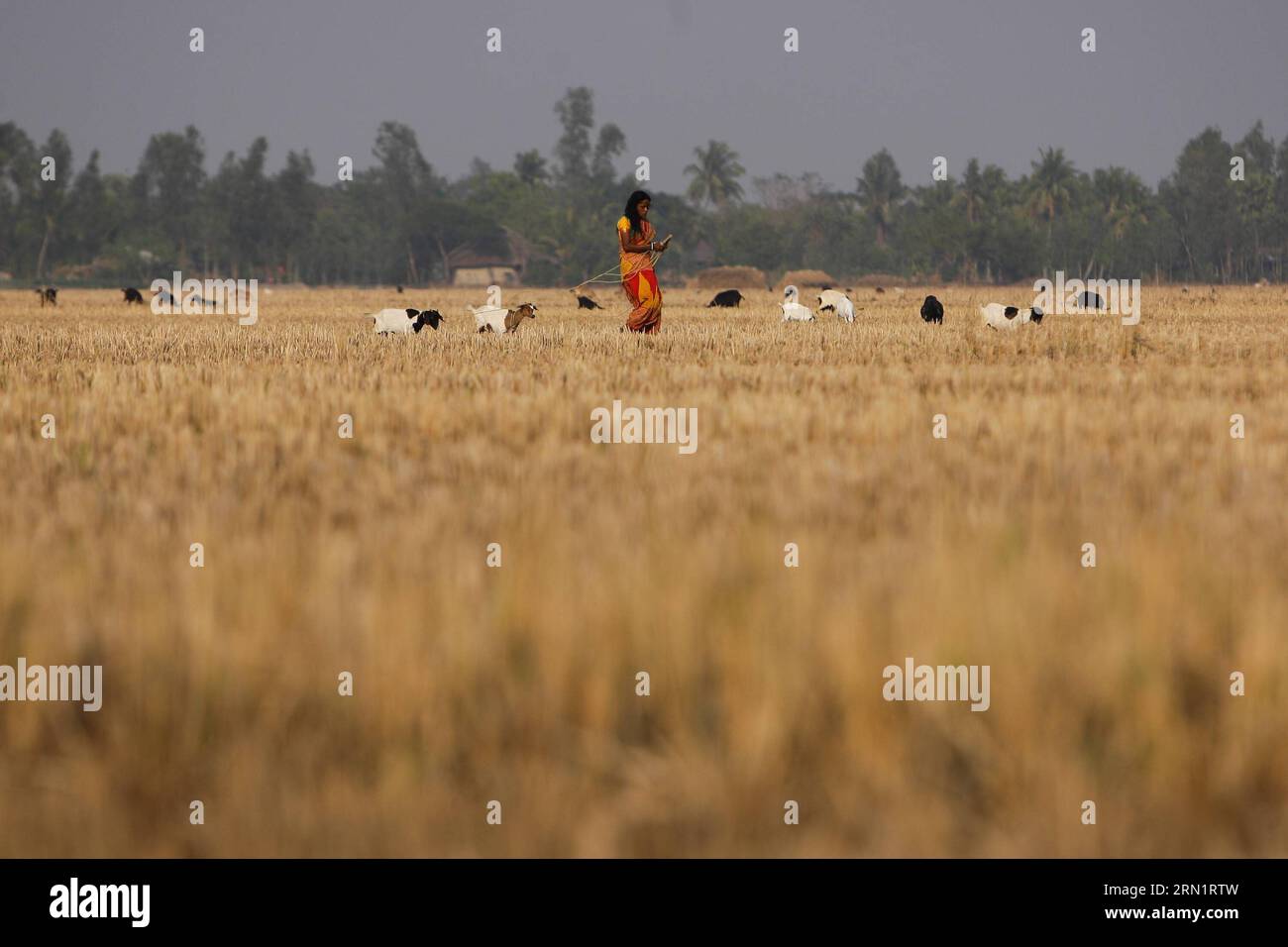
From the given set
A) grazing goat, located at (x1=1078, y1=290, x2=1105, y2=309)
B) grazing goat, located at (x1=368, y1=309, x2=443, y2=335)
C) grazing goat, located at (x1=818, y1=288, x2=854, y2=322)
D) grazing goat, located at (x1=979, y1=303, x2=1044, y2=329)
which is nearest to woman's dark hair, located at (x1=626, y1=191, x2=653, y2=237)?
grazing goat, located at (x1=368, y1=309, x2=443, y2=335)

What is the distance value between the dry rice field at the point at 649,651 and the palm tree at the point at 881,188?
15290cm

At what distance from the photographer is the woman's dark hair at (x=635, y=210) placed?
15977mm

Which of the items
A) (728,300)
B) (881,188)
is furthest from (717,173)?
(728,300)

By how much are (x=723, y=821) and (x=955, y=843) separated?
454 mm

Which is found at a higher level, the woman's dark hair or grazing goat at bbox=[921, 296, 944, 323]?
the woman's dark hair

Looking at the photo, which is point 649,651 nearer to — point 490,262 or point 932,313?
point 932,313

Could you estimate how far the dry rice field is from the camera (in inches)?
94.1

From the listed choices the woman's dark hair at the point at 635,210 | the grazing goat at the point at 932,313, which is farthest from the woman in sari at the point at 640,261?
the grazing goat at the point at 932,313

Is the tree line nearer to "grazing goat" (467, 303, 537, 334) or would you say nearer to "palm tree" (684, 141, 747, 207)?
"palm tree" (684, 141, 747, 207)

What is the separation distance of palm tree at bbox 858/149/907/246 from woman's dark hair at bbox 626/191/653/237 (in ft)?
464

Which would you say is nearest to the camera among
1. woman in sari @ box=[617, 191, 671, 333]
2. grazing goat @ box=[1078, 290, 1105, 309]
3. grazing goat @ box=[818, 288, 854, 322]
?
woman in sari @ box=[617, 191, 671, 333]
